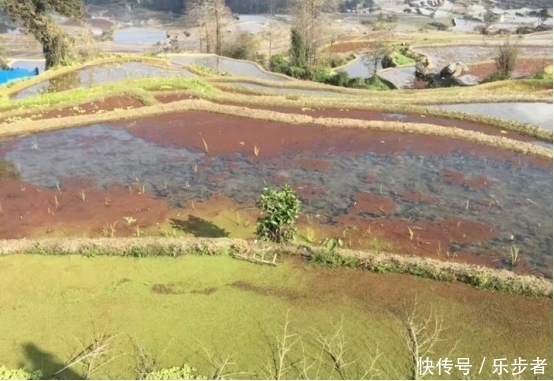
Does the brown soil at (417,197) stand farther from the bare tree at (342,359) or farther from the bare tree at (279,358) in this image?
the bare tree at (279,358)

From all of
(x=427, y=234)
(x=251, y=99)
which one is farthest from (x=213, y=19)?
(x=427, y=234)

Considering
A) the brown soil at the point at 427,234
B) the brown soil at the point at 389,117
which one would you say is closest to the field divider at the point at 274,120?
the brown soil at the point at 389,117

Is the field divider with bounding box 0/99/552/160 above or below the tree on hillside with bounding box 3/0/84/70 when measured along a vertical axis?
below

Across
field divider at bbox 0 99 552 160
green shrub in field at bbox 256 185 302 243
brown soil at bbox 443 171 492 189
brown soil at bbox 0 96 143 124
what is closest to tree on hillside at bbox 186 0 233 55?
brown soil at bbox 0 96 143 124

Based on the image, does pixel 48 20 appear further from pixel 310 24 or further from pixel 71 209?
pixel 71 209

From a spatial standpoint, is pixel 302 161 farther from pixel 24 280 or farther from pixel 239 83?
pixel 239 83

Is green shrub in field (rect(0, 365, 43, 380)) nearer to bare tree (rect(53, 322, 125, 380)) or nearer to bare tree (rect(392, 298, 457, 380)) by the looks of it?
bare tree (rect(53, 322, 125, 380))
